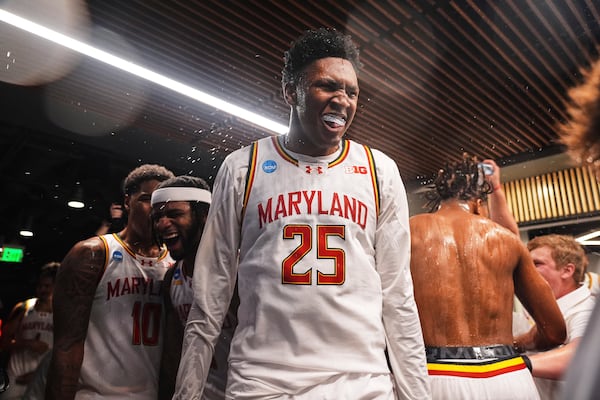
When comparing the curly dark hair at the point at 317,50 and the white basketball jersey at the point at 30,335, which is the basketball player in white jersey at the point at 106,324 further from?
the white basketball jersey at the point at 30,335

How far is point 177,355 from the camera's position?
8.32 feet

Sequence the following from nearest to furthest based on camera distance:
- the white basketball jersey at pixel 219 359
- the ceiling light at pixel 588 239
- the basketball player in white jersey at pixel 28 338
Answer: the white basketball jersey at pixel 219 359 < the basketball player in white jersey at pixel 28 338 < the ceiling light at pixel 588 239

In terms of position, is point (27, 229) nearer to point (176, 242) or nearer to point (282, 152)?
point (176, 242)

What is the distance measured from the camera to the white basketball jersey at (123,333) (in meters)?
2.47

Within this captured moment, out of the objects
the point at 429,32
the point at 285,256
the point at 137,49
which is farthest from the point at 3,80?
the point at 285,256

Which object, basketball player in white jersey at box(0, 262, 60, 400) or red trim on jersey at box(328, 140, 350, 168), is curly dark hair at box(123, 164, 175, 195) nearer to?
red trim on jersey at box(328, 140, 350, 168)

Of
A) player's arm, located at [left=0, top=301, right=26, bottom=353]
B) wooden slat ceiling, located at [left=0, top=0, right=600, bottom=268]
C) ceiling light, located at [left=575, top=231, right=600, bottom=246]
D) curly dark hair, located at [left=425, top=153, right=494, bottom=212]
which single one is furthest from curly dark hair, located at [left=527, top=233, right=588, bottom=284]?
player's arm, located at [left=0, top=301, right=26, bottom=353]

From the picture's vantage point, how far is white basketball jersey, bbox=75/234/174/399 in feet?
8.11

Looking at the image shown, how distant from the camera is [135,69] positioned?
4523mm

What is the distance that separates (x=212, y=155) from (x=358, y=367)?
5.21 metres

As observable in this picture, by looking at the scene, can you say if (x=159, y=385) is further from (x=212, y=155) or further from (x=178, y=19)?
(x=212, y=155)

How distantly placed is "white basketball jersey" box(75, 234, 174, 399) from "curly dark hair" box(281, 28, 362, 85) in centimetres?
153

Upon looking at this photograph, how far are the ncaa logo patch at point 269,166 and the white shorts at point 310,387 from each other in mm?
726

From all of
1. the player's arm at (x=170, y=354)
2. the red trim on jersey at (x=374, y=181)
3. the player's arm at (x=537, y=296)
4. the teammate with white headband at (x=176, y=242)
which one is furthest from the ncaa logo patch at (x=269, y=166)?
the player's arm at (x=537, y=296)
